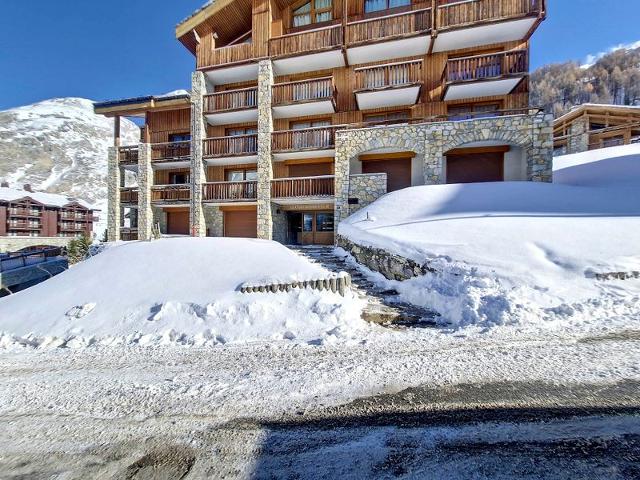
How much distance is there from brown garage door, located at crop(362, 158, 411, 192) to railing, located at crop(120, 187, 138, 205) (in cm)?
1538

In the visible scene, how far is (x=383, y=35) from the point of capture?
555 inches

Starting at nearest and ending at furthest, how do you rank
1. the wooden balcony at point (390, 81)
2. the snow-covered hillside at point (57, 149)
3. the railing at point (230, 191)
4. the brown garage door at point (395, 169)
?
the wooden balcony at point (390, 81) → the brown garage door at point (395, 169) → the railing at point (230, 191) → the snow-covered hillside at point (57, 149)

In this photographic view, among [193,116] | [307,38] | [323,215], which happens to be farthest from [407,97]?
[193,116]

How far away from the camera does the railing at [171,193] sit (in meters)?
16.8

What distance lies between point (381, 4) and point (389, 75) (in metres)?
5.33

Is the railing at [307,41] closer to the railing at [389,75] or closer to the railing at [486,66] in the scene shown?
the railing at [389,75]

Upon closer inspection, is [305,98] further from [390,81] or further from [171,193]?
A: [171,193]

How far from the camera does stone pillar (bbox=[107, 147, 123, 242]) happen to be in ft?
59.1

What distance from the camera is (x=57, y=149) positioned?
83812 mm

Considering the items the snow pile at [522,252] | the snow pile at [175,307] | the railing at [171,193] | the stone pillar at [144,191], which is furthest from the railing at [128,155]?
the snow pile at [522,252]

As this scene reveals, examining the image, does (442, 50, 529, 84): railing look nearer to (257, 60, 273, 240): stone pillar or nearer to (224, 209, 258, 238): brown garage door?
(257, 60, 273, 240): stone pillar

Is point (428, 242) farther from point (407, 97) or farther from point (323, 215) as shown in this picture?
point (407, 97)

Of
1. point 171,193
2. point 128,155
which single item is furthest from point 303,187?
point 128,155

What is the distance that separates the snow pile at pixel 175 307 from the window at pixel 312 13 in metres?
16.8
